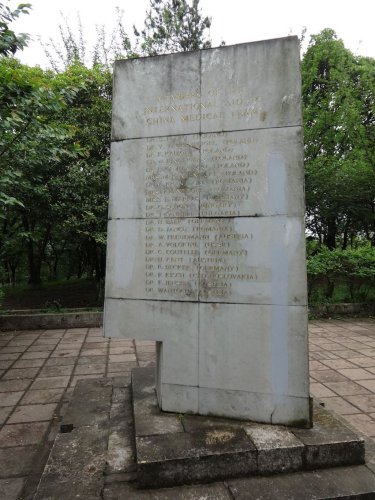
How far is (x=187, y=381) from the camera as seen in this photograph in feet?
10.2

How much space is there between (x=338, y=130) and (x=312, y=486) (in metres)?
14.0

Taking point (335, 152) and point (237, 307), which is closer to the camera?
point (237, 307)

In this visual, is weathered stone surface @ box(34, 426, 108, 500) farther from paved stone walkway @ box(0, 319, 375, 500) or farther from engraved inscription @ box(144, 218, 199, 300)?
engraved inscription @ box(144, 218, 199, 300)

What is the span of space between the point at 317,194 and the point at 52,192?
904 centimetres

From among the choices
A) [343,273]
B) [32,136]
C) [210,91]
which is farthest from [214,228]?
[343,273]

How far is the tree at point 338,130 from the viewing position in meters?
12.7

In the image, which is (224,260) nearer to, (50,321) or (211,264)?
(211,264)

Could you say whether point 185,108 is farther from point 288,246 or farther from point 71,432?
point 71,432

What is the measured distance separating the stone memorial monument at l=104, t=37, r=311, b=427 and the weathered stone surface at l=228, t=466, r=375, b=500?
0.43 m

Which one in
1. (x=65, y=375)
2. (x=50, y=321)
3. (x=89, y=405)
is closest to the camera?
(x=89, y=405)

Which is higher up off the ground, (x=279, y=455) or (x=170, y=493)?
(x=279, y=455)

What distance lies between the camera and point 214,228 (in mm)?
3105

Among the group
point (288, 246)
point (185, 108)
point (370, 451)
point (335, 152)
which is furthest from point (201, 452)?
point (335, 152)

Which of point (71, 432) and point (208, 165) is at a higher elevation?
point (208, 165)
